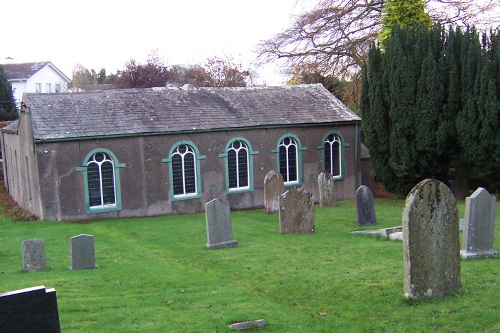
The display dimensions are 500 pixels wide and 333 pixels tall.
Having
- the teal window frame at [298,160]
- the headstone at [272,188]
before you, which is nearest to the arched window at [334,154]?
the teal window frame at [298,160]

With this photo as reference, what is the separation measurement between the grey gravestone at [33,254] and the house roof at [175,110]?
8.93m

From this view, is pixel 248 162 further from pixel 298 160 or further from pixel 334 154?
pixel 334 154

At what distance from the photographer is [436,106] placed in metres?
22.0

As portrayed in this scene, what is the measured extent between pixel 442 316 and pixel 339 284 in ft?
7.59

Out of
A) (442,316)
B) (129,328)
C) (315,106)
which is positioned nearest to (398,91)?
(315,106)

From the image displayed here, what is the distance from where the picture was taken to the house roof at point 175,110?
21766 millimetres

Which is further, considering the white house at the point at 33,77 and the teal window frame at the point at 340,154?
the white house at the point at 33,77

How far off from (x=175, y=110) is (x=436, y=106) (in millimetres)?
10809

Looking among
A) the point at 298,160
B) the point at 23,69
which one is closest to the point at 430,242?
the point at 298,160

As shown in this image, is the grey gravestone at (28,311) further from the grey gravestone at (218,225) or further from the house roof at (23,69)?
the house roof at (23,69)

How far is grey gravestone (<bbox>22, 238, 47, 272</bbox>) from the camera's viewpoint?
40.8 ft

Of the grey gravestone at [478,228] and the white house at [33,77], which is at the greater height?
the white house at [33,77]

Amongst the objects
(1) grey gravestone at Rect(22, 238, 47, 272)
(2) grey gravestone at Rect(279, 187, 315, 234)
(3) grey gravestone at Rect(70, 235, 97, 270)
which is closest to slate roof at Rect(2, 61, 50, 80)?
(2) grey gravestone at Rect(279, 187, 315, 234)

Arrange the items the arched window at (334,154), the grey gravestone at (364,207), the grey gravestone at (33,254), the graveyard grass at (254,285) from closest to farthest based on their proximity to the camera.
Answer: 1. the graveyard grass at (254,285)
2. the grey gravestone at (33,254)
3. the grey gravestone at (364,207)
4. the arched window at (334,154)
